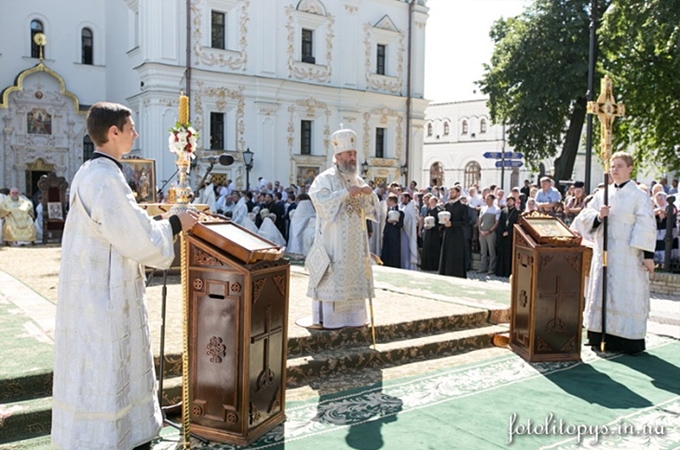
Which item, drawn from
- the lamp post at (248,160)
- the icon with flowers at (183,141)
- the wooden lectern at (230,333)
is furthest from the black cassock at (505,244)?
the lamp post at (248,160)

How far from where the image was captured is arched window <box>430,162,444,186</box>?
5228 cm

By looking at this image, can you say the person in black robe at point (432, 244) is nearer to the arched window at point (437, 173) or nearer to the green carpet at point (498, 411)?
the green carpet at point (498, 411)

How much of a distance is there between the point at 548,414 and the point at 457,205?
27.5 ft

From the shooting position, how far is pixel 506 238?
13.5 metres

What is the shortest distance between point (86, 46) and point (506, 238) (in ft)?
70.1

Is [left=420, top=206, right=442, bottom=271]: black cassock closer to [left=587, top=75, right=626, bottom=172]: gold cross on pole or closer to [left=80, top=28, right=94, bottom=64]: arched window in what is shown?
[left=587, top=75, right=626, bottom=172]: gold cross on pole

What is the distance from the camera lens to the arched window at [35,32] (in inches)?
1015

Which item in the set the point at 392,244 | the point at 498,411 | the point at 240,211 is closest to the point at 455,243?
the point at 392,244

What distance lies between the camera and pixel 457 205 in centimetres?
1303

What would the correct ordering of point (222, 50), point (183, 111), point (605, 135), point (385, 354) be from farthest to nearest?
1. point (222, 50)
2. point (605, 135)
3. point (385, 354)
4. point (183, 111)

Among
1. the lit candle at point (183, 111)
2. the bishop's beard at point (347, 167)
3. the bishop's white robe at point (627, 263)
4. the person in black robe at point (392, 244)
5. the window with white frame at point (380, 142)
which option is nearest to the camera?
the lit candle at point (183, 111)

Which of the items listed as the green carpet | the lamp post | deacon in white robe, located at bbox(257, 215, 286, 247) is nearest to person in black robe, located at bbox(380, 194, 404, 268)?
deacon in white robe, located at bbox(257, 215, 286, 247)

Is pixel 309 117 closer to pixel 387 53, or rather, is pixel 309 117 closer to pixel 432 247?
pixel 387 53

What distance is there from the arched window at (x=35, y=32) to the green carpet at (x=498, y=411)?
82.4ft
